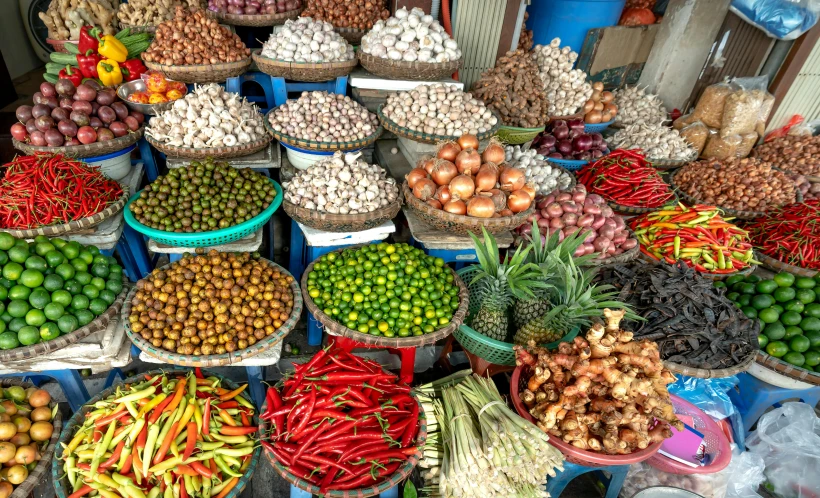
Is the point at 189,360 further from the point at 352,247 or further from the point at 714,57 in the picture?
Answer: the point at 714,57

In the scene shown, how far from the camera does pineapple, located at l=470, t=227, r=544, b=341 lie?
2484 millimetres

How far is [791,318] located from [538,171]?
2.05 m

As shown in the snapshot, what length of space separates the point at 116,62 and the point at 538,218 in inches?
163

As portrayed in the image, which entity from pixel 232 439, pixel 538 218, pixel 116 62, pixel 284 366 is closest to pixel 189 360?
pixel 232 439

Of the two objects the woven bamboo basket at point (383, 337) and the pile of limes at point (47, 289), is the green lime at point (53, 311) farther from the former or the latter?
the woven bamboo basket at point (383, 337)

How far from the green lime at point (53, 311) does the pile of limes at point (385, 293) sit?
1.24 meters

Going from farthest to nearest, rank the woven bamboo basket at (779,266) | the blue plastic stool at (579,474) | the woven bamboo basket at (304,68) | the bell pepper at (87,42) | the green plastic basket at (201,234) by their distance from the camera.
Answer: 1. the bell pepper at (87,42)
2. the woven bamboo basket at (779,266)
3. the woven bamboo basket at (304,68)
4. the green plastic basket at (201,234)
5. the blue plastic stool at (579,474)

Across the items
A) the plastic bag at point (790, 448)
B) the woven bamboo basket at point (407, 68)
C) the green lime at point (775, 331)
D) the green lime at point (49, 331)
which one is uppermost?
the woven bamboo basket at point (407, 68)

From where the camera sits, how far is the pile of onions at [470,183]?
2.81 m

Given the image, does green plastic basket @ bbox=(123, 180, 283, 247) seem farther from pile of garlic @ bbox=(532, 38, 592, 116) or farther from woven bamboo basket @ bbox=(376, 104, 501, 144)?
pile of garlic @ bbox=(532, 38, 592, 116)

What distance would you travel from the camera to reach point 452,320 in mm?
2572

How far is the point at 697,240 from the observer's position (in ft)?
11.8

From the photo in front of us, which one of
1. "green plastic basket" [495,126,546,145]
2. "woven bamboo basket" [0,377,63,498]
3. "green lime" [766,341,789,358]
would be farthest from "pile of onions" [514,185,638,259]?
"woven bamboo basket" [0,377,63,498]

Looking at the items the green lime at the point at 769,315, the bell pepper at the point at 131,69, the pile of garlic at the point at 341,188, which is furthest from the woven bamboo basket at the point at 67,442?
the green lime at the point at 769,315
